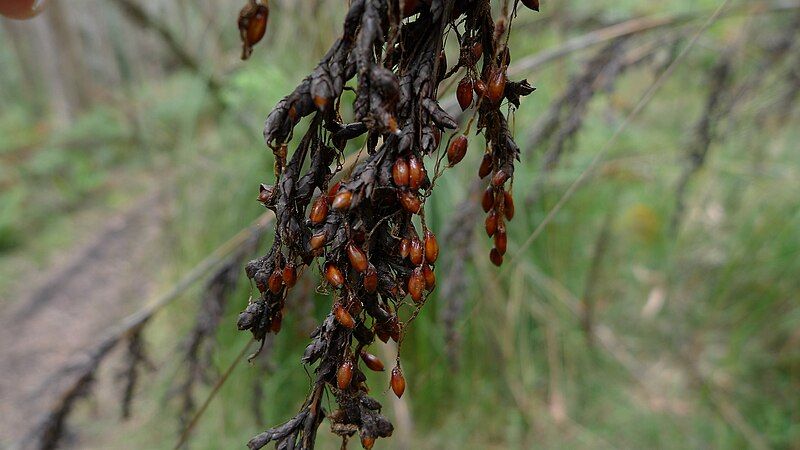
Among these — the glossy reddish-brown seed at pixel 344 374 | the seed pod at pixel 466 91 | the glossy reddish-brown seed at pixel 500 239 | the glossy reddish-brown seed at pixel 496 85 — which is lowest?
the glossy reddish-brown seed at pixel 344 374

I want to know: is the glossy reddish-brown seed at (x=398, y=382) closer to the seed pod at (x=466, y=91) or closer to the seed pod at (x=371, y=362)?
the seed pod at (x=371, y=362)

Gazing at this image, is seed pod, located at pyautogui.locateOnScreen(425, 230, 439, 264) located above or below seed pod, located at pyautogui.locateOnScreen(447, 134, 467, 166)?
below

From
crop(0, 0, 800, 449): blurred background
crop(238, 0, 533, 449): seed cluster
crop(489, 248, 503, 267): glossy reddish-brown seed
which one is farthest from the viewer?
crop(0, 0, 800, 449): blurred background

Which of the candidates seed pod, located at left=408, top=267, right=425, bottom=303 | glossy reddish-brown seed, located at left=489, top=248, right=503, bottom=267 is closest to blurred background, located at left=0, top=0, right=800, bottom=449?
glossy reddish-brown seed, located at left=489, top=248, right=503, bottom=267

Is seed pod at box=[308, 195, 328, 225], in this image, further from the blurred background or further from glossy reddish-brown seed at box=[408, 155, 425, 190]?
the blurred background

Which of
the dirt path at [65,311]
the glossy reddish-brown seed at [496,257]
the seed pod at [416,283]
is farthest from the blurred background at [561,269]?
the dirt path at [65,311]

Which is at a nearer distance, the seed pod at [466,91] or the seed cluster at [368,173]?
the seed cluster at [368,173]
